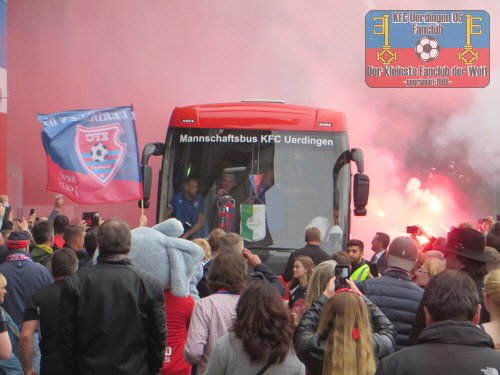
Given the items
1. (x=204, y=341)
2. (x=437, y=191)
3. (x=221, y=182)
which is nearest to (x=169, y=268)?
(x=204, y=341)

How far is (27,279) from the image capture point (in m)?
6.85

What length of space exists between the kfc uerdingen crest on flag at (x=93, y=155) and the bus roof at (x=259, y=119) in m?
1.93

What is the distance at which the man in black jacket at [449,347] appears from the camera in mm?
3381

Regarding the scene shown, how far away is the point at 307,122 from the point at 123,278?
21.5ft

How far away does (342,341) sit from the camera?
173 inches

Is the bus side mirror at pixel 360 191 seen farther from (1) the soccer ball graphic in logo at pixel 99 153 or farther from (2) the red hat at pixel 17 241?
(2) the red hat at pixel 17 241

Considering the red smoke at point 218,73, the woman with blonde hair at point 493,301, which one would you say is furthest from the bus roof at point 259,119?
the woman with blonde hair at point 493,301

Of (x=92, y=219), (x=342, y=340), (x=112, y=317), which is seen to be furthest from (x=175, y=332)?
(x=92, y=219)

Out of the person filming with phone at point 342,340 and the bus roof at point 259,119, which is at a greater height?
the bus roof at point 259,119

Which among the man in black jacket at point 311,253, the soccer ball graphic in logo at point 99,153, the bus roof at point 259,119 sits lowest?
the man in black jacket at point 311,253

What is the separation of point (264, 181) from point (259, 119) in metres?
0.83

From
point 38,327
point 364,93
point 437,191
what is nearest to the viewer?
point 38,327

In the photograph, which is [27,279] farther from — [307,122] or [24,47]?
[24,47]

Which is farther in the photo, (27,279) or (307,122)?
(307,122)
